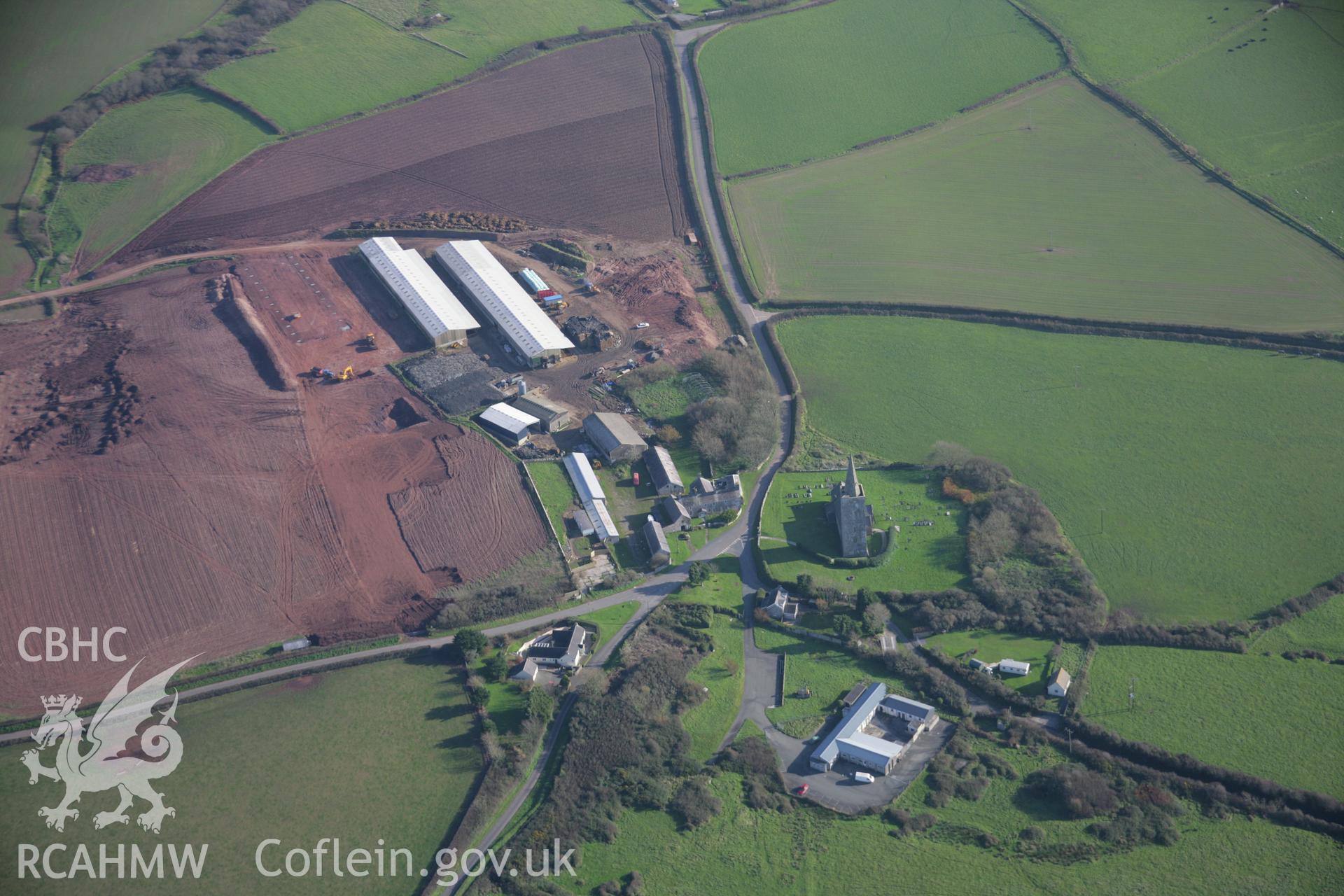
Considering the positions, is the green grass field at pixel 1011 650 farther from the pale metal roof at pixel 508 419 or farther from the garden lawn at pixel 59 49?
the garden lawn at pixel 59 49

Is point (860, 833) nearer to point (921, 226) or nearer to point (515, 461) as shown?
point (515, 461)

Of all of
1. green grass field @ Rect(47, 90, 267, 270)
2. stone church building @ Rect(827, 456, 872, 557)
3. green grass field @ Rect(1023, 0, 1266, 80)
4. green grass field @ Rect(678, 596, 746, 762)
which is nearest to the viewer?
green grass field @ Rect(678, 596, 746, 762)

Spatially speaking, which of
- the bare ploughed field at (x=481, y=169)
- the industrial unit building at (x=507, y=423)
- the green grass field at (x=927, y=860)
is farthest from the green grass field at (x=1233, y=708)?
the bare ploughed field at (x=481, y=169)

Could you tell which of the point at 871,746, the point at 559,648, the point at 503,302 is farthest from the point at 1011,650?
the point at 503,302

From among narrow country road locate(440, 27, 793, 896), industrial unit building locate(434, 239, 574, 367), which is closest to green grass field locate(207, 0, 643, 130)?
narrow country road locate(440, 27, 793, 896)

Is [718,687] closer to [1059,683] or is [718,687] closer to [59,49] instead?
[1059,683]

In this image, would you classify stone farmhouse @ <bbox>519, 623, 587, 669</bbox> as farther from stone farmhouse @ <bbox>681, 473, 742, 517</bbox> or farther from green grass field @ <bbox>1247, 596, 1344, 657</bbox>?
green grass field @ <bbox>1247, 596, 1344, 657</bbox>
